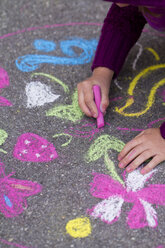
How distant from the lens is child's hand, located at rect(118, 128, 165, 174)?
95 cm

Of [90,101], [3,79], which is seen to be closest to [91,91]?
[90,101]

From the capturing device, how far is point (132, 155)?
956 mm

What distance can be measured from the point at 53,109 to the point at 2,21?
620 mm

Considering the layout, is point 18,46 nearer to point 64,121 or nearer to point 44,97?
point 44,97

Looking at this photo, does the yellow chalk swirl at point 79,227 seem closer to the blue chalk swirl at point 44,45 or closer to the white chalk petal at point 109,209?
the white chalk petal at point 109,209

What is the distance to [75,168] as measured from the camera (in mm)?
964

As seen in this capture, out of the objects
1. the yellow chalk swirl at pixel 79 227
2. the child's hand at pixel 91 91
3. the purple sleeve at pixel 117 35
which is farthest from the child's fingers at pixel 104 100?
the yellow chalk swirl at pixel 79 227

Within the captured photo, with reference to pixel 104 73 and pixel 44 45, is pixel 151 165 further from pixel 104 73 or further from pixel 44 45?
pixel 44 45

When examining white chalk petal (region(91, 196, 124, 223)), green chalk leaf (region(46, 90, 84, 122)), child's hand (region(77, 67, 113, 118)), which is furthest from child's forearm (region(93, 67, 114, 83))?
white chalk petal (region(91, 196, 124, 223))

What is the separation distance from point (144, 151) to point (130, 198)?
0.14 m

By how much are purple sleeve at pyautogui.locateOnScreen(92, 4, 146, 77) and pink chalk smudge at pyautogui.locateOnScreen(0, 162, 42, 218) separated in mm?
479

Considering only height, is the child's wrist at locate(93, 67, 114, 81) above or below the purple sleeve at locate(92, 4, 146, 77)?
below

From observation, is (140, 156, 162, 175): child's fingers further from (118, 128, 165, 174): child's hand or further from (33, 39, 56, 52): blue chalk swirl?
(33, 39, 56, 52): blue chalk swirl

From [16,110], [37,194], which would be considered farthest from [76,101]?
[37,194]
